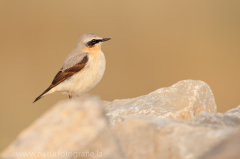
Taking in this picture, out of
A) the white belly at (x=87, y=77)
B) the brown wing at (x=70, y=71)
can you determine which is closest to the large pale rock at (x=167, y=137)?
the white belly at (x=87, y=77)

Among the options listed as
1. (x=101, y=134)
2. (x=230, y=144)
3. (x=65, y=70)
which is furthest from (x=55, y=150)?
(x=65, y=70)

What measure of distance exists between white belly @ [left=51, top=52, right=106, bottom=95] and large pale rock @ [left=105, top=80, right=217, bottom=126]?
5.81ft

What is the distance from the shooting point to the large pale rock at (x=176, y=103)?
5504 millimetres

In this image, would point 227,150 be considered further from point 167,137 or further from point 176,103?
point 176,103

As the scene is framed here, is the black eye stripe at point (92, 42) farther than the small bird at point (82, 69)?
Yes

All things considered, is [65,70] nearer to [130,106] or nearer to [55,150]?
[130,106]

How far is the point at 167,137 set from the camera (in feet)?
10.9

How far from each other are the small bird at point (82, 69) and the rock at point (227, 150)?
540 cm

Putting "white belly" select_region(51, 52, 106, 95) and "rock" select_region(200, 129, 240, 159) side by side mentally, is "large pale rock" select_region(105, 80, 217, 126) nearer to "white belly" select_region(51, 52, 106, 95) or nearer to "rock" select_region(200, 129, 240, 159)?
"white belly" select_region(51, 52, 106, 95)

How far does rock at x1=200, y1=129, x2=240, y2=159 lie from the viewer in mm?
2458

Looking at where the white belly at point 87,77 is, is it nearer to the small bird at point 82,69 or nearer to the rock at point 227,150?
the small bird at point 82,69

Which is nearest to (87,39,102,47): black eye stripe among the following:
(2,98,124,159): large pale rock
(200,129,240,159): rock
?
(2,98,124,159): large pale rock

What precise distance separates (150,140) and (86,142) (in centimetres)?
86

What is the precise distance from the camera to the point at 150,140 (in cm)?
343
